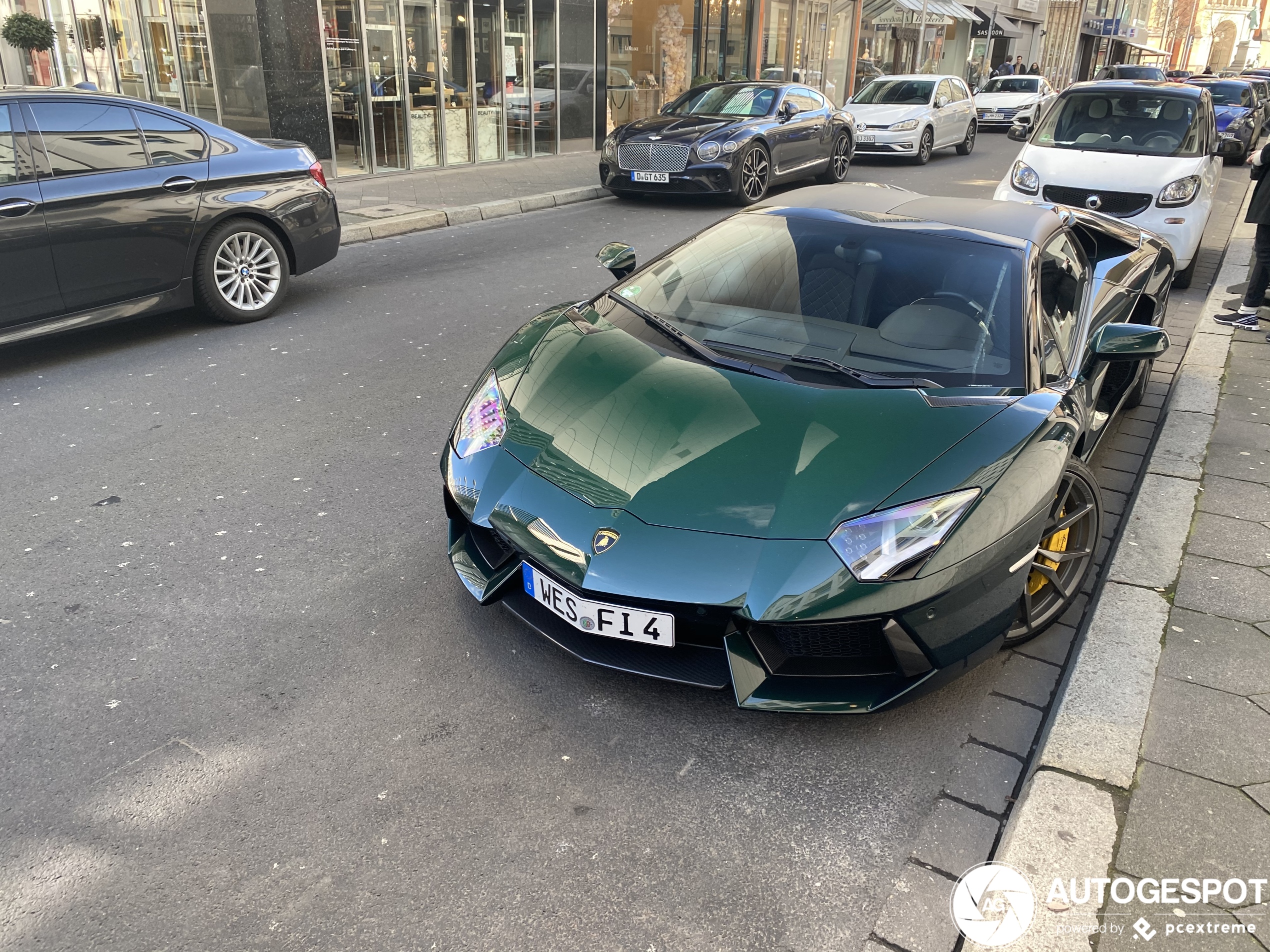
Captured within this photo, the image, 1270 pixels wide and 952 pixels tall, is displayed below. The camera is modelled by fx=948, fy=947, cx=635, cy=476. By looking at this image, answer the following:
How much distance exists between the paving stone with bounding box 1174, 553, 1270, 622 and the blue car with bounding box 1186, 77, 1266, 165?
1657cm

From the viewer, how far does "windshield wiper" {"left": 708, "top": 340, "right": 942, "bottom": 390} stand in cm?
312

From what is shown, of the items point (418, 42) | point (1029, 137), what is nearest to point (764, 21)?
point (418, 42)

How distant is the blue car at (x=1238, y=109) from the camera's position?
1844 centimetres

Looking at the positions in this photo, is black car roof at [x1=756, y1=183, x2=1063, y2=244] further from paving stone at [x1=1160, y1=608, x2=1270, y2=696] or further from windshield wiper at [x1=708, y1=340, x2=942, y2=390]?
paving stone at [x1=1160, y1=608, x2=1270, y2=696]

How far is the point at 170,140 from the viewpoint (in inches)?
247

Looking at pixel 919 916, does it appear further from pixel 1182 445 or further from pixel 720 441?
pixel 1182 445

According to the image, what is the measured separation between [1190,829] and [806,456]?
1.36m

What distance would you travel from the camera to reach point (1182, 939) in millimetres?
2070

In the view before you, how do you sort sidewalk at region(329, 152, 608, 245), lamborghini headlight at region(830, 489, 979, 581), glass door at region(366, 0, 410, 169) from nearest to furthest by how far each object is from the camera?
lamborghini headlight at region(830, 489, 979, 581) < sidewalk at region(329, 152, 608, 245) < glass door at region(366, 0, 410, 169)

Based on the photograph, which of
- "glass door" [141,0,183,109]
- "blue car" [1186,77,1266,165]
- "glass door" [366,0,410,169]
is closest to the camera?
"glass door" [141,0,183,109]

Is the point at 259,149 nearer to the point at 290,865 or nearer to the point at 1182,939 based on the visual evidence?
the point at 290,865

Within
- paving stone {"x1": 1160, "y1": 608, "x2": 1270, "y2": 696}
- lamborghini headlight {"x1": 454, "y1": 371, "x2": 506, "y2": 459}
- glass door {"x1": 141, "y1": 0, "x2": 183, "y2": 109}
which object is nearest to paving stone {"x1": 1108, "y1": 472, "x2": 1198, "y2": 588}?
→ paving stone {"x1": 1160, "y1": 608, "x2": 1270, "y2": 696}

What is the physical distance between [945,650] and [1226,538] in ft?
6.43

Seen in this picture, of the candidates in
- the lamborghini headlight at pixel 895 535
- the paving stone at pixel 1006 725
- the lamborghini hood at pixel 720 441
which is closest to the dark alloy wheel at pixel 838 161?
the lamborghini hood at pixel 720 441
